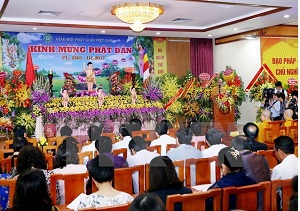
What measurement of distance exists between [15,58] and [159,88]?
381 cm

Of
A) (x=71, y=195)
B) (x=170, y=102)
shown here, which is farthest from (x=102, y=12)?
(x=71, y=195)

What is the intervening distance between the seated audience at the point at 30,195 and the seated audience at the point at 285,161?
2.17 m

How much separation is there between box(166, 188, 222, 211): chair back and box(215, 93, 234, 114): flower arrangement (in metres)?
7.80

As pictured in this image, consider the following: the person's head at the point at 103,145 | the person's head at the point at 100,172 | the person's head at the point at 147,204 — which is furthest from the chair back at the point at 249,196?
the person's head at the point at 103,145

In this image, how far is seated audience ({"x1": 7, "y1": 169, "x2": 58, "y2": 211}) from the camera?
2344mm

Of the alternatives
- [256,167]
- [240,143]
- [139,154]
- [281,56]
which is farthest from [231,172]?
[281,56]

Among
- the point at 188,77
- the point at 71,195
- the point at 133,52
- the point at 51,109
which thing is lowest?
the point at 71,195

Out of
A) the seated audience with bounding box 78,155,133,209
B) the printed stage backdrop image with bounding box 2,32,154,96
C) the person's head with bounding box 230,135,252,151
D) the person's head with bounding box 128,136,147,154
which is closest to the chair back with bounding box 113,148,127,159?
the person's head with bounding box 128,136,147,154

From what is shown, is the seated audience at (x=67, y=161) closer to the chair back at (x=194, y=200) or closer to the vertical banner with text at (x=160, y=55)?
the chair back at (x=194, y=200)

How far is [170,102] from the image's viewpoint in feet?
34.3

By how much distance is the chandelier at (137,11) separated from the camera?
7.21 m

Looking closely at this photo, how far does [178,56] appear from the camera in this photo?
40.4ft

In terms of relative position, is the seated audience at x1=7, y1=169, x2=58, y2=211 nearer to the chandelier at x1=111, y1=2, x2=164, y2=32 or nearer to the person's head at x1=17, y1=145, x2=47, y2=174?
the person's head at x1=17, y1=145, x2=47, y2=174

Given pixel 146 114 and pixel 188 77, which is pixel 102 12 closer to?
pixel 146 114
